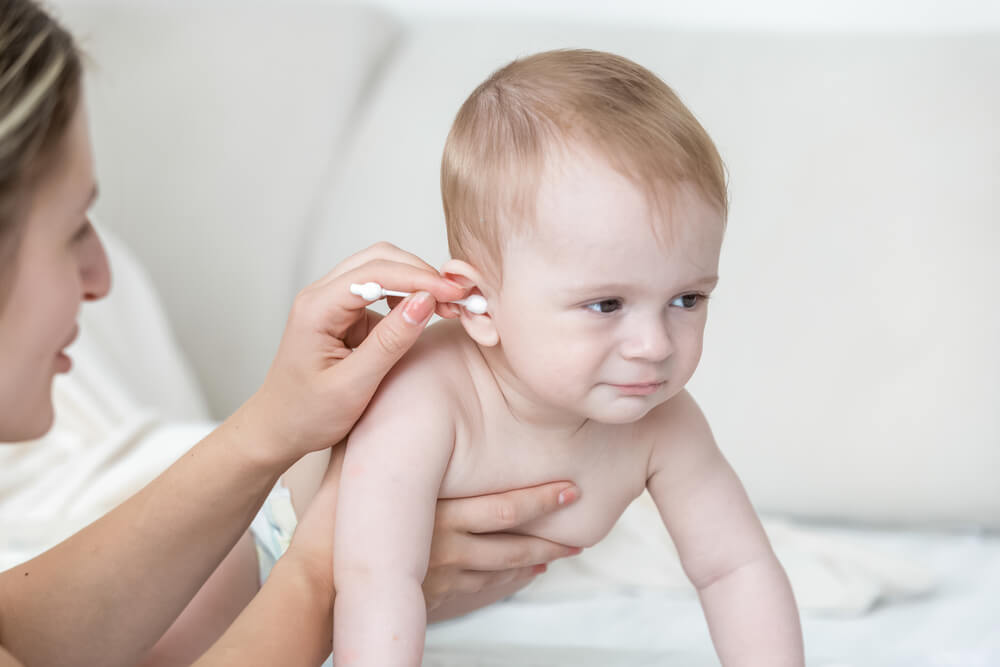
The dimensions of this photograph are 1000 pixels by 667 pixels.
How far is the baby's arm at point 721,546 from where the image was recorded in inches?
36.4

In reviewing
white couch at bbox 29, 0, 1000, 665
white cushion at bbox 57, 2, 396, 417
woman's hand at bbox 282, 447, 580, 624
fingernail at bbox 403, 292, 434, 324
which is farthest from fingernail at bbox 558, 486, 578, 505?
white cushion at bbox 57, 2, 396, 417

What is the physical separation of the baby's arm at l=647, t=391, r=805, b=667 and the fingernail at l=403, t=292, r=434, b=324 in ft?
0.88

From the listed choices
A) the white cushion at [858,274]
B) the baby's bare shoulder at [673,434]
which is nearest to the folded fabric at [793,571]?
the white cushion at [858,274]

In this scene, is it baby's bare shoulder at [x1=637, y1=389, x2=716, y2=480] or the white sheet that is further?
the white sheet

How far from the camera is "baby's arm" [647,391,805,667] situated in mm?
924

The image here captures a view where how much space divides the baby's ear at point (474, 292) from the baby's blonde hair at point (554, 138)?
12 mm

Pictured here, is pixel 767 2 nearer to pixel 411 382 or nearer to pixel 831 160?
pixel 831 160

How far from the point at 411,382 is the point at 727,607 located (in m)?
0.36

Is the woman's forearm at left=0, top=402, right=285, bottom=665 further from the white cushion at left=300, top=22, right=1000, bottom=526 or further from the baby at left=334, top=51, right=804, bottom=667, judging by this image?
the white cushion at left=300, top=22, right=1000, bottom=526

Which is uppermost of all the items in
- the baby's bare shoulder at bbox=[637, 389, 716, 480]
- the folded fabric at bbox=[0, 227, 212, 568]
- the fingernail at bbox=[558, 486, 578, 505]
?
the baby's bare shoulder at bbox=[637, 389, 716, 480]

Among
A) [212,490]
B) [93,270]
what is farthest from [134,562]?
[93,270]

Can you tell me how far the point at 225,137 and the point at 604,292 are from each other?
54.2 inches

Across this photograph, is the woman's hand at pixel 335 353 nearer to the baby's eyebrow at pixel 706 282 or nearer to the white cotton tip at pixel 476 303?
the white cotton tip at pixel 476 303

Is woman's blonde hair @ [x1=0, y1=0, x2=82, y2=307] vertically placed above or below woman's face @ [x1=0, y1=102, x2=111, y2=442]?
above
